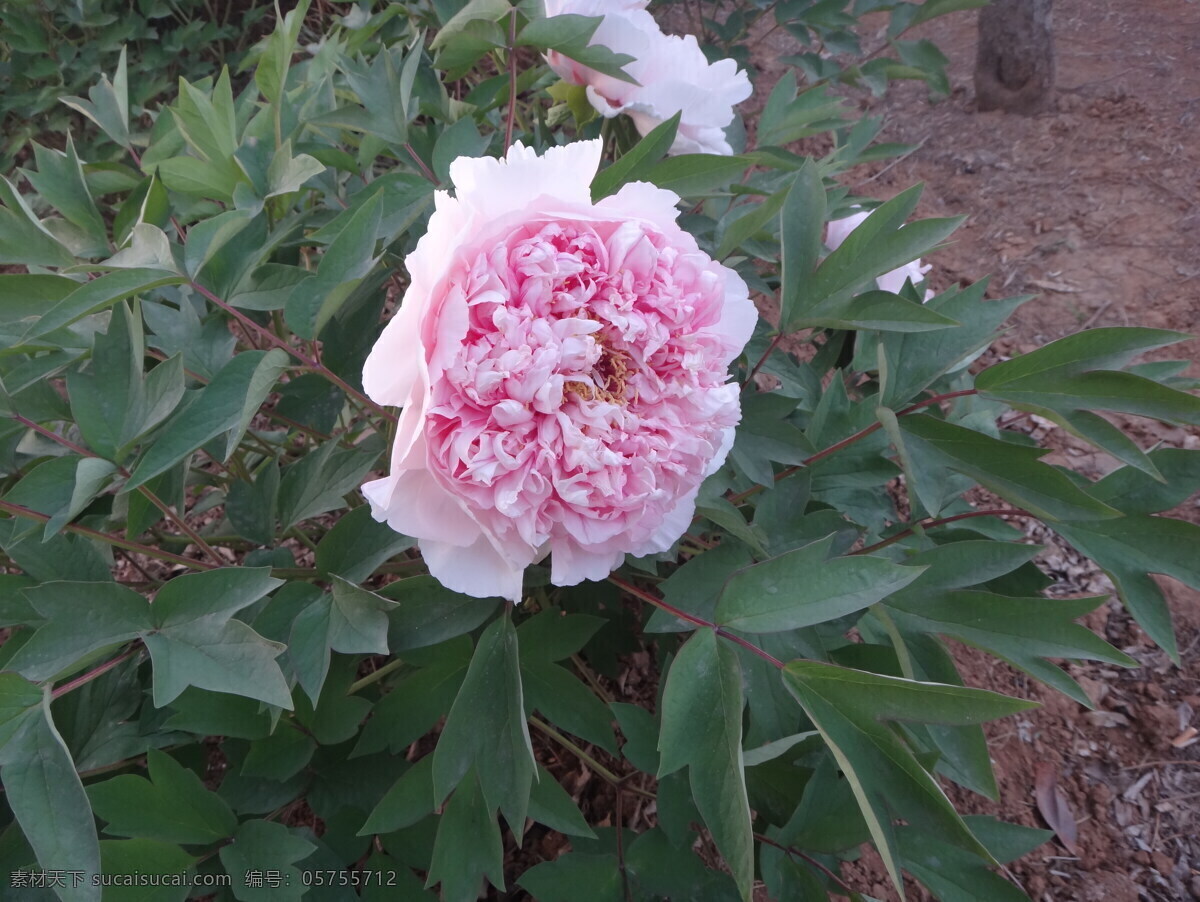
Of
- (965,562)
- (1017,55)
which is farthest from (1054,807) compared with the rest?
(1017,55)

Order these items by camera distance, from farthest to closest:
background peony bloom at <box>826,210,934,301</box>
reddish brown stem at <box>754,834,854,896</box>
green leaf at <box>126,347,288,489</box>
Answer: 1. background peony bloom at <box>826,210,934,301</box>
2. reddish brown stem at <box>754,834,854,896</box>
3. green leaf at <box>126,347,288,489</box>

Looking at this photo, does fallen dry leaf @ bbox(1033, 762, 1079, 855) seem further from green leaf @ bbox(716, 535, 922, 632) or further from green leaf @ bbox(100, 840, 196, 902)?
green leaf @ bbox(100, 840, 196, 902)

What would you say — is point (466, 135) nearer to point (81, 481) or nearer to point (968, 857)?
point (81, 481)

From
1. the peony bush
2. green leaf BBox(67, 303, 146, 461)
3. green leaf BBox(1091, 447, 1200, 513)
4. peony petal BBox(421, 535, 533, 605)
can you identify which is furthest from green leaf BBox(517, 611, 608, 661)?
green leaf BBox(1091, 447, 1200, 513)

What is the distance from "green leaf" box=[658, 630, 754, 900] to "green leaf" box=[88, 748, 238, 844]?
484 mm

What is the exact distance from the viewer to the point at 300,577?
2.81 ft

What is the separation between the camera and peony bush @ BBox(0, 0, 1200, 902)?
0.62 m

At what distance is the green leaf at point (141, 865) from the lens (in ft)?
2.38

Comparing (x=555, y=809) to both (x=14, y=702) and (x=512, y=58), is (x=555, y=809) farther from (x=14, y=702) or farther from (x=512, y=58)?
(x=512, y=58)

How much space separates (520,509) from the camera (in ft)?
2.01

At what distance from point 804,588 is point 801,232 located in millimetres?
390

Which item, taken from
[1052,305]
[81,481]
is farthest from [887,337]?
[1052,305]

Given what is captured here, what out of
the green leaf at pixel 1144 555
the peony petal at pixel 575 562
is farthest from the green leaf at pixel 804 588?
the green leaf at pixel 1144 555

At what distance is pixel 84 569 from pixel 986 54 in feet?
10.4
